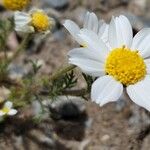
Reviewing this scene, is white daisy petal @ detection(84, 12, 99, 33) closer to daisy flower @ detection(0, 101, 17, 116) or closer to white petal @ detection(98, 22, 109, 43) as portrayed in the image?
white petal @ detection(98, 22, 109, 43)

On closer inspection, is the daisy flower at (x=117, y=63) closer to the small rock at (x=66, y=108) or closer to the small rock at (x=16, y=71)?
the small rock at (x=66, y=108)

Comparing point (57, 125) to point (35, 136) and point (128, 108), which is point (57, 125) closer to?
point (35, 136)

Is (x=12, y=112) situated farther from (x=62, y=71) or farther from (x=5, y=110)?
(x=62, y=71)

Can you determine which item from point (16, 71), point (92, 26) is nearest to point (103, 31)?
point (92, 26)

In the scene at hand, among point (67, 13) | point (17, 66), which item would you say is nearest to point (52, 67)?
point (17, 66)

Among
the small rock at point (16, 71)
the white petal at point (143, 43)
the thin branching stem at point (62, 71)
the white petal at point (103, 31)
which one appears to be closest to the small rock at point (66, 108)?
the small rock at point (16, 71)

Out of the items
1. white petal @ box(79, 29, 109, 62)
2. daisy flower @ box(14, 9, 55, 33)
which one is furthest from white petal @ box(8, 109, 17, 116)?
white petal @ box(79, 29, 109, 62)
